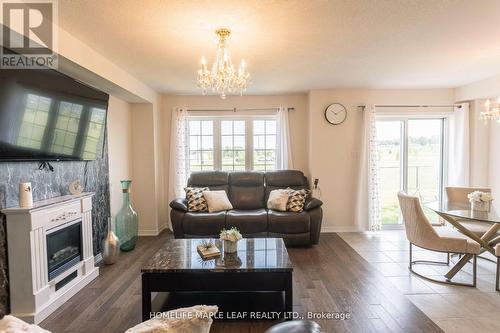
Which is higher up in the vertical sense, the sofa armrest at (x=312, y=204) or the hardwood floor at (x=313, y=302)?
the sofa armrest at (x=312, y=204)

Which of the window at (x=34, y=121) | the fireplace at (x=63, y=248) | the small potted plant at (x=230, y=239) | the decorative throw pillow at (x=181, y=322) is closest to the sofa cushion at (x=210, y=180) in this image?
the fireplace at (x=63, y=248)

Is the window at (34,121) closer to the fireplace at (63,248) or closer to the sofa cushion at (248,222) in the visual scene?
the fireplace at (63,248)

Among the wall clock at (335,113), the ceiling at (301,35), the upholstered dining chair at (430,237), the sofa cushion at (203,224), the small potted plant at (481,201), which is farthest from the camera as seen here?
the wall clock at (335,113)

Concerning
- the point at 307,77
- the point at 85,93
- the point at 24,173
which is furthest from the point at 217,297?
the point at 307,77

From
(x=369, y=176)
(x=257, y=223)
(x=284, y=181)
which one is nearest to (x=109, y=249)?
(x=257, y=223)

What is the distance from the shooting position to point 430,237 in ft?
9.12

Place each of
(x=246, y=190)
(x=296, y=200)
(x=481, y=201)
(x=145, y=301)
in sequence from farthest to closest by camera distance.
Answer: (x=246, y=190) → (x=296, y=200) → (x=481, y=201) → (x=145, y=301)

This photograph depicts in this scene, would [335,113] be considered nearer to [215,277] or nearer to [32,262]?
[215,277]

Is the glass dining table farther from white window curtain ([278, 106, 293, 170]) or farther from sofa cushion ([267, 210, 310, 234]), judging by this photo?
white window curtain ([278, 106, 293, 170])

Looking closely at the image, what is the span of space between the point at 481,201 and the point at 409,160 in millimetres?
1799

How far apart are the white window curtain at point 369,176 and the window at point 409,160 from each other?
26 cm

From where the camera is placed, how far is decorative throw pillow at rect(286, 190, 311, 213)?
402 cm

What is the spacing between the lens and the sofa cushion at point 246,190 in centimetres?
447

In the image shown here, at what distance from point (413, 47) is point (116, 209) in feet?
14.4
